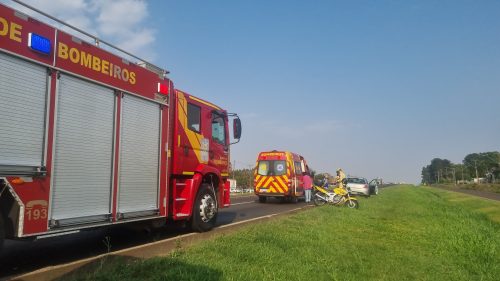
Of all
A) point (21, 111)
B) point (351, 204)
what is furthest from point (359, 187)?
point (21, 111)

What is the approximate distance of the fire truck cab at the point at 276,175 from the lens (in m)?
20.9

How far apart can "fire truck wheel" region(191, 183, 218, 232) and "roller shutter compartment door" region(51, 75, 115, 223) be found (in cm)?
285

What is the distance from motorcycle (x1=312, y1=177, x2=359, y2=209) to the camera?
59.5 feet

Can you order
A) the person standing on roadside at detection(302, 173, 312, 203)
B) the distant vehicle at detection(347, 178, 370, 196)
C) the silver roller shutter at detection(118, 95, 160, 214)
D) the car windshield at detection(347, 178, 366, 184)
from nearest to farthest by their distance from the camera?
the silver roller shutter at detection(118, 95, 160, 214), the person standing on roadside at detection(302, 173, 312, 203), the distant vehicle at detection(347, 178, 370, 196), the car windshield at detection(347, 178, 366, 184)

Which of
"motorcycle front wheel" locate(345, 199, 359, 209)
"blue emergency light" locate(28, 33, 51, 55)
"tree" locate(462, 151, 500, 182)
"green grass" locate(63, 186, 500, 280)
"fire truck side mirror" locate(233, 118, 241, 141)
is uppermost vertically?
"tree" locate(462, 151, 500, 182)

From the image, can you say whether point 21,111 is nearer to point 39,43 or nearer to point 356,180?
point 39,43

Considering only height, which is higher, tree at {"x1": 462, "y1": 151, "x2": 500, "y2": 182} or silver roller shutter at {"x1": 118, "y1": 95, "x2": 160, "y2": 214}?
tree at {"x1": 462, "y1": 151, "x2": 500, "y2": 182}

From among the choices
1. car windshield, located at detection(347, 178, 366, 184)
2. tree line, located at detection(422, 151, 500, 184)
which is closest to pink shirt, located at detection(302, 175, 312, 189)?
car windshield, located at detection(347, 178, 366, 184)

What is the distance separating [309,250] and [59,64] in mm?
4799

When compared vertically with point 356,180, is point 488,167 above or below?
above

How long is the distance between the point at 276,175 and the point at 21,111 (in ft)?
54.3

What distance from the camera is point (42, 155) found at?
542 centimetres

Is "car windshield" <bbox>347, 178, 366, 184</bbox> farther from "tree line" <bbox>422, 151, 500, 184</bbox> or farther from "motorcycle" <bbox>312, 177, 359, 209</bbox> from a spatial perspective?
"tree line" <bbox>422, 151, 500, 184</bbox>

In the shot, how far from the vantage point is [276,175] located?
2105cm
